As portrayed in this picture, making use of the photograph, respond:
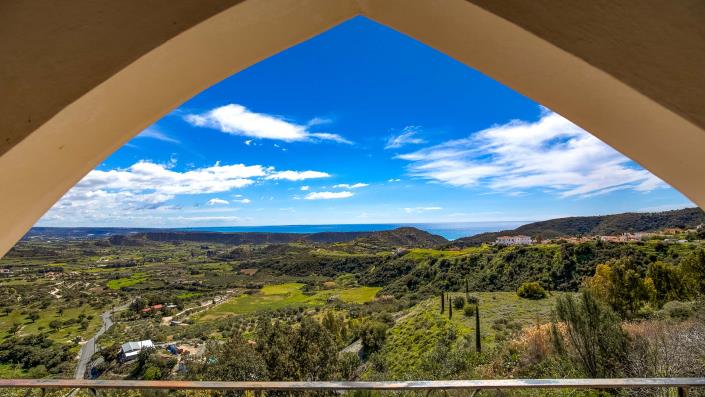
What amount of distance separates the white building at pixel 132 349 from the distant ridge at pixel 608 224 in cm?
5260

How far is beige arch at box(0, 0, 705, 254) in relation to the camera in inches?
31.8

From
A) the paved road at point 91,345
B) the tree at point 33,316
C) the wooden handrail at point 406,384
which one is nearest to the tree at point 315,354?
the paved road at point 91,345

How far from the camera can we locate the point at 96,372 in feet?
84.0

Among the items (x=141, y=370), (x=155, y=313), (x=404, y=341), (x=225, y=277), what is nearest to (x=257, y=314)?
(x=155, y=313)

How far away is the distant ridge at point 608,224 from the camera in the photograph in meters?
42.3

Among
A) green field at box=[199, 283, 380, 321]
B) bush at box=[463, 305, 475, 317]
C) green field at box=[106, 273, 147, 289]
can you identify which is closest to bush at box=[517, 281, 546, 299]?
bush at box=[463, 305, 475, 317]

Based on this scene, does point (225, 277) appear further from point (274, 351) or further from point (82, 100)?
point (82, 100)

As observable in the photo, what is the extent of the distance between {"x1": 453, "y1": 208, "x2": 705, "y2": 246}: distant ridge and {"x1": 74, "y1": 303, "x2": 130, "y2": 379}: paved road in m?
55.6

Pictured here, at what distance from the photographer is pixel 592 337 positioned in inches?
653

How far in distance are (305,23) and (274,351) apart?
24.8 meters

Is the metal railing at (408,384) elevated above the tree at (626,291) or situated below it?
above

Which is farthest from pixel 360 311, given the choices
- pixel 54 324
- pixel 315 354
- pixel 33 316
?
pixel 33 316

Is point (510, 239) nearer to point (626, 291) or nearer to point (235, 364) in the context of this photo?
point (626, 291)

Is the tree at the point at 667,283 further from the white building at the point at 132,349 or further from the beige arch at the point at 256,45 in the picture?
the white building at the point at 132,349
